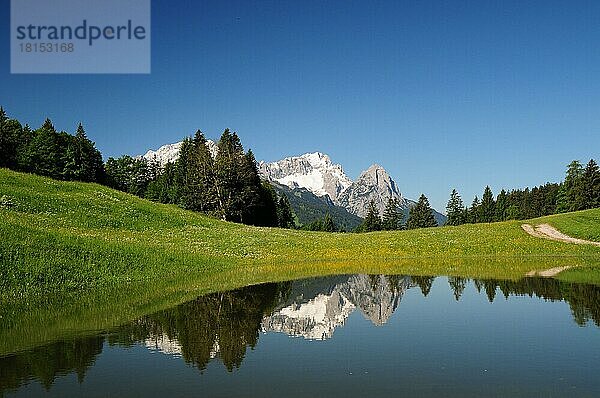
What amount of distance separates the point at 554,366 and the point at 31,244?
2365cm

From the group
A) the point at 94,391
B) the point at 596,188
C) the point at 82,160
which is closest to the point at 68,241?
the point at 94,391

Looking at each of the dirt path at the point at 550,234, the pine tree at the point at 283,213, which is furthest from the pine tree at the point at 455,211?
the dirt path at the point at 550,234

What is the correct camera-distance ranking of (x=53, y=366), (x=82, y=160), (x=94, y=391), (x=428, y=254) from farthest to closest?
(x=82, y=160) < (x=428, y=254) < (x=53, y=366) < (x=94, y=391)

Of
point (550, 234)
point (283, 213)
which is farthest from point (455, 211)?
point (550, 234)

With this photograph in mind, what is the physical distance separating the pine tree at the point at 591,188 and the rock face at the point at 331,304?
99.2 m

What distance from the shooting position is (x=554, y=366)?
12.2 meters

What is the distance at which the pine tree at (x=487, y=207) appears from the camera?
15875cm

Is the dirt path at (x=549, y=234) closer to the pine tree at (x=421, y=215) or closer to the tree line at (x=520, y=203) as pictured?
the tree line at (x=520, y=203)

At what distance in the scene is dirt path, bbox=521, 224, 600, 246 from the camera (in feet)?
154

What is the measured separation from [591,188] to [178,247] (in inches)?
4222

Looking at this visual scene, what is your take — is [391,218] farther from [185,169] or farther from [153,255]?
[153,255]

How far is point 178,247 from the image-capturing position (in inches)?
1432

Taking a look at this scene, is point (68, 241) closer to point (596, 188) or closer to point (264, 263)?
point (264, 263)

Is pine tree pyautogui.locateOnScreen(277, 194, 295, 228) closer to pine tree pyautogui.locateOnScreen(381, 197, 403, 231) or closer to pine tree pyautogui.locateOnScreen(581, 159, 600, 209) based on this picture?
pine tree pyautogui.locateOnScreen(381, 197, 403, 231)
